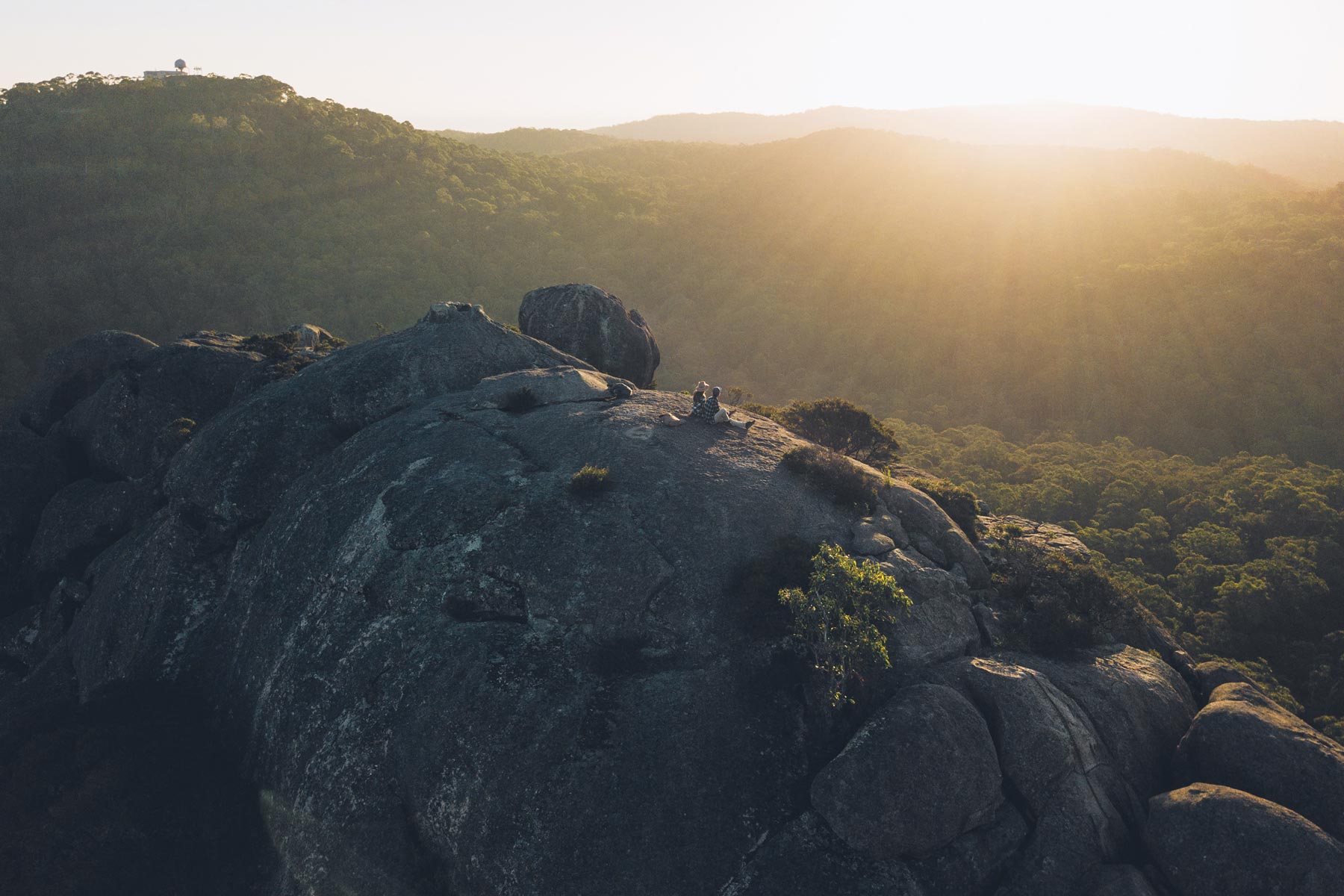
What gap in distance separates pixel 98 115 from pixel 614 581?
468 ft

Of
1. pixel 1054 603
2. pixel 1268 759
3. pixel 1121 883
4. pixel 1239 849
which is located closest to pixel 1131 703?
pixel 1268 759

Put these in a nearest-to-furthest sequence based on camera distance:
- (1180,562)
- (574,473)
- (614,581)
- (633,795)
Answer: (633,795)
(614,581)
(574,473)
(1180,562)

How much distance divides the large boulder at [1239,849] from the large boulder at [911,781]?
4614 millimetres

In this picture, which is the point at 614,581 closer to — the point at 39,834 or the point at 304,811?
the point at 304,811

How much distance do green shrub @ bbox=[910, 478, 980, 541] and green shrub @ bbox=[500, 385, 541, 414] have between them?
20.1 metres

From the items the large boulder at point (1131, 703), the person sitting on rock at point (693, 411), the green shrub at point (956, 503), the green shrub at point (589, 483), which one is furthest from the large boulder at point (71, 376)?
the large boulder at point (1131, 703)

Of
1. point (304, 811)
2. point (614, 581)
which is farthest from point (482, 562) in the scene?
point (304, 811)

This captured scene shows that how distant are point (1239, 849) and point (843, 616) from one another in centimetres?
1160

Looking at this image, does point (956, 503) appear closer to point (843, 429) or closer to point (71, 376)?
point (843, 429)

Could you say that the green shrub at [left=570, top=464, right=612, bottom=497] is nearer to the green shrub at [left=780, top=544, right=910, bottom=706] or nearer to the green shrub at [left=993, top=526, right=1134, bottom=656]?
the green shrub at [left=780, top=544, right=910, bottom=706]

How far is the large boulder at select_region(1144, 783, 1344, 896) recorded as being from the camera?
17.7 meters

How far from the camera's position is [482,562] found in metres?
23.8

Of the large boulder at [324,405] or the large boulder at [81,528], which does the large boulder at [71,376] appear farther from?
the large boulder at [324,405]

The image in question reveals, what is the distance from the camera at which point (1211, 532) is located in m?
57.3
